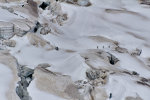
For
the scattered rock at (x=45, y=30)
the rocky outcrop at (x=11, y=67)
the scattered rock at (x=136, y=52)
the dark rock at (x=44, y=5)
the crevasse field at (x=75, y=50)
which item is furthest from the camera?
the dark rock at (x=44, y=5)

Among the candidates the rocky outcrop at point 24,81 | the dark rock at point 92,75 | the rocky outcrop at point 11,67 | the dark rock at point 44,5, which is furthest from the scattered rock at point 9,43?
the dark rock at point 44,5

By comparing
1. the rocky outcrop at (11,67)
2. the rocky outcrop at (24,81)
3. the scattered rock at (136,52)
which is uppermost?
the rocky outcrop at (11,67)

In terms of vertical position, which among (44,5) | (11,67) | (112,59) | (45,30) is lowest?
(112,59)

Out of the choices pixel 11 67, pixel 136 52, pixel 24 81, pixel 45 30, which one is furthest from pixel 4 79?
pixel 136 52

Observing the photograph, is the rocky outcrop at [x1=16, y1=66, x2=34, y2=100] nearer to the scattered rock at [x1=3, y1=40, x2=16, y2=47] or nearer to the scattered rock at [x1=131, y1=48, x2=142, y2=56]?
the scattered rock at [x1=3, y1=40, x2=16, y2=47]

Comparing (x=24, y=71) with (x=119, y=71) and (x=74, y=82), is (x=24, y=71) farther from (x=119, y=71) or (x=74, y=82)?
(x=119, y=71)

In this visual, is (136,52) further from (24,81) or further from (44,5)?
(24,81)

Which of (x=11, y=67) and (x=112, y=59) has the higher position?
(x=11, y=67)

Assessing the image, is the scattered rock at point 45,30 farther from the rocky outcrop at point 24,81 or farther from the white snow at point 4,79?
the white snow at point 4,79

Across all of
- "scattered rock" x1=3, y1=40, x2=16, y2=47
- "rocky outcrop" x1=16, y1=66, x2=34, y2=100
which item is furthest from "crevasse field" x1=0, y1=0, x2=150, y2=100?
"scattered rock" x1=3, y1=40, x2=16, y2=47

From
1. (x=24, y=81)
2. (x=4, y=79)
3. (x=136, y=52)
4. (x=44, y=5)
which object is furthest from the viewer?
(x=44, y=5)
